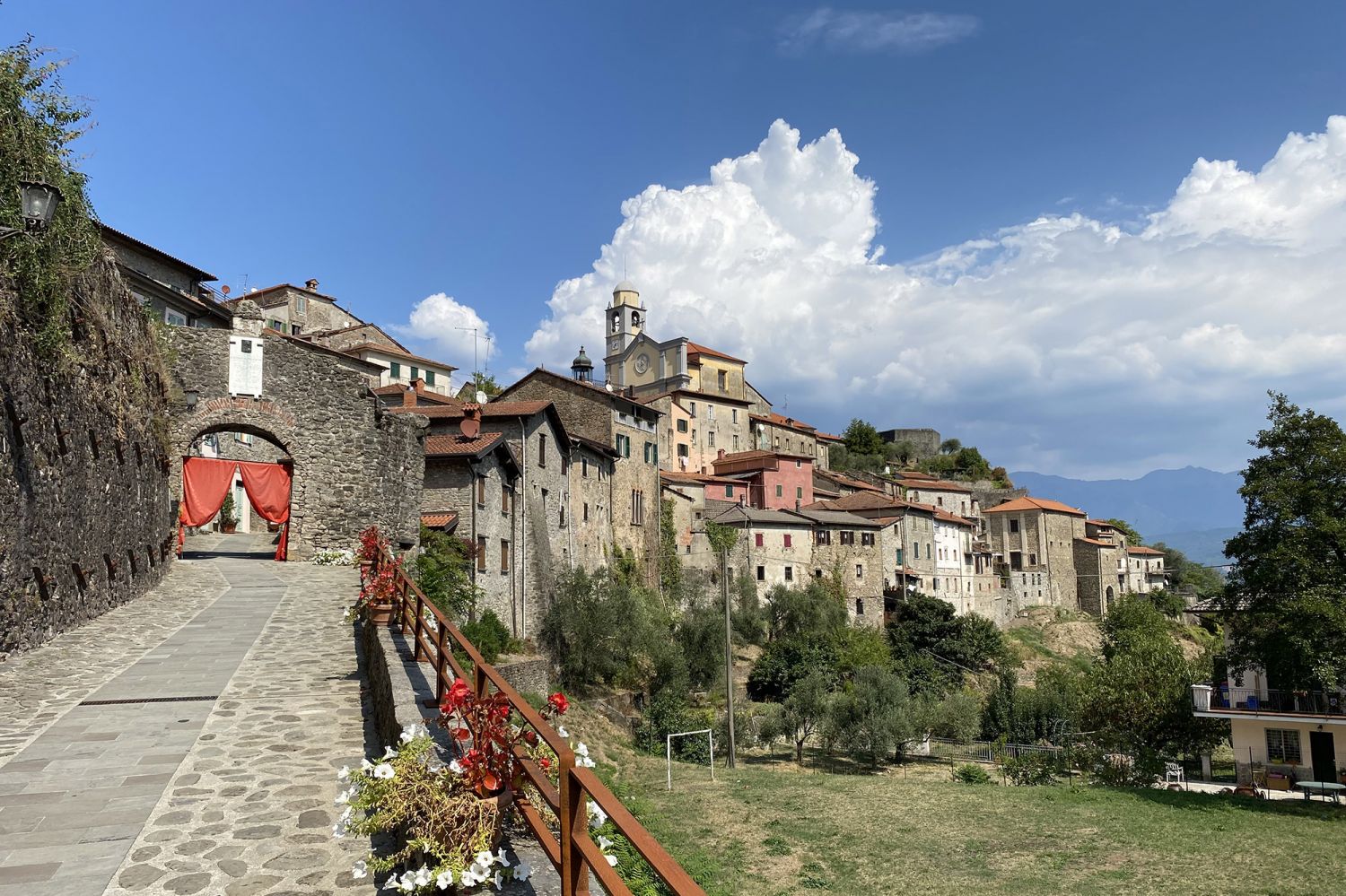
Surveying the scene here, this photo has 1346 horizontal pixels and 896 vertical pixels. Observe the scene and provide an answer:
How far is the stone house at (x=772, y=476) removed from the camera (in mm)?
68312

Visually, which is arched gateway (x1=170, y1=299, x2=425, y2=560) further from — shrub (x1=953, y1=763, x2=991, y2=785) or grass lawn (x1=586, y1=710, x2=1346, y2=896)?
shrub (x1=953, y1=763, x2=991, y2=785)

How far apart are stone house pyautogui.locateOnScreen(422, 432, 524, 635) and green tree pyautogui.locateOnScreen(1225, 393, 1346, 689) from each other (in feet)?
83.6

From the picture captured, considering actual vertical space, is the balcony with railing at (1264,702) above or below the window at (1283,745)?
above

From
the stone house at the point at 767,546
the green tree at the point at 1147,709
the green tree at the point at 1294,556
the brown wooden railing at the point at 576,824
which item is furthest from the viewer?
the stone house at the point at 767,546

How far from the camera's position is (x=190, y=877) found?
5.24 m

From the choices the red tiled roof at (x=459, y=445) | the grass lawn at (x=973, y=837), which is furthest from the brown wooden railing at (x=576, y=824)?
the red tiled roof at (x=459, y=445)

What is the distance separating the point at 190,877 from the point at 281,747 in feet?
9.51

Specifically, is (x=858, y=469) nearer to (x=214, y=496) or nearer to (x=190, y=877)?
(x=214, y=496)

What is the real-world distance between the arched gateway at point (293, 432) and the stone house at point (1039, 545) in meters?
76.6

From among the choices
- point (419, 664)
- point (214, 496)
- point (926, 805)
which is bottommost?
point (926, 805)

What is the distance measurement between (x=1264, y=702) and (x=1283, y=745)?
1.68 metres

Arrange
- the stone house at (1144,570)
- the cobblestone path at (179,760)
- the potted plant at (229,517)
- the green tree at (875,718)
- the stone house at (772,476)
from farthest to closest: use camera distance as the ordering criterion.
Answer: the stone house at (1144,570), the stone house at (772,476), the potted plant at (229,517), the green tree at (875,718), the cobblestone path at (179,760)

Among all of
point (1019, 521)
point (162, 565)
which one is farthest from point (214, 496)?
point (1019, 521)

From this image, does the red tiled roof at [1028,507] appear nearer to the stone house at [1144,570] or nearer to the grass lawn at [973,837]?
the stone house at [1144,570]
